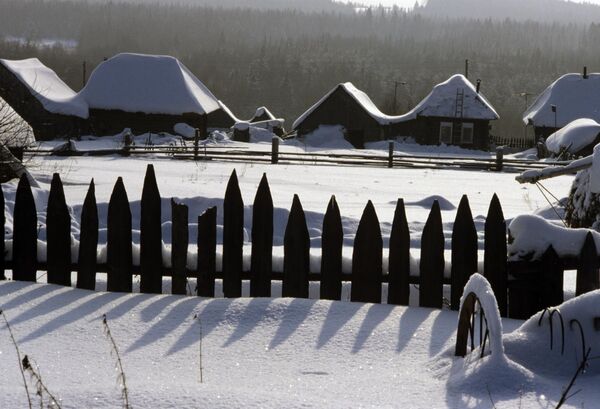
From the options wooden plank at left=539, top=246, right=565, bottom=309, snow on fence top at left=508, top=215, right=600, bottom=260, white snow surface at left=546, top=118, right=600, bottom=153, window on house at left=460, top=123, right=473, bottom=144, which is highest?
snow on fence top at left=508, top=215, right=600, bottom=260

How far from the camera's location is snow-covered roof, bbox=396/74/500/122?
52.0m

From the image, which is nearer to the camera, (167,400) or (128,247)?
(167,400)

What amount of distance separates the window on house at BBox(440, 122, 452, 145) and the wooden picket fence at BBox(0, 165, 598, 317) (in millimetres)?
48829

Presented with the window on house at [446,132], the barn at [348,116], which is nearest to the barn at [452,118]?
the window on house at [446,132]

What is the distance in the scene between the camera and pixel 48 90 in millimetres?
54281

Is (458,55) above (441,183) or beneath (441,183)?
above

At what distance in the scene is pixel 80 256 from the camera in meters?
5.91

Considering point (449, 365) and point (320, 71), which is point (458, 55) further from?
point (449, 365)

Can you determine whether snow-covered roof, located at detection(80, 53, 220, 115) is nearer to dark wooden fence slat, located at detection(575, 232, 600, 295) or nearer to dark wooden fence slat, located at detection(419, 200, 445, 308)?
dark wooden fence slat, located at detection(419, 200, 445, 308)

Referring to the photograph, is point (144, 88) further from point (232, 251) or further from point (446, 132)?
point (232, 251)

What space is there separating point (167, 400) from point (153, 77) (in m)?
52.5

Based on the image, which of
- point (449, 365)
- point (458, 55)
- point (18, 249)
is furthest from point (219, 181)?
point (458, 55)

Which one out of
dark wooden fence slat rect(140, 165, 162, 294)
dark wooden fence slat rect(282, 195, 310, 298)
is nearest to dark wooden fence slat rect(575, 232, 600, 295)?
dark wooden fence slat rect(282, 195, 310, 298)

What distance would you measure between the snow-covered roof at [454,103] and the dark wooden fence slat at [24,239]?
48032 millimetres
